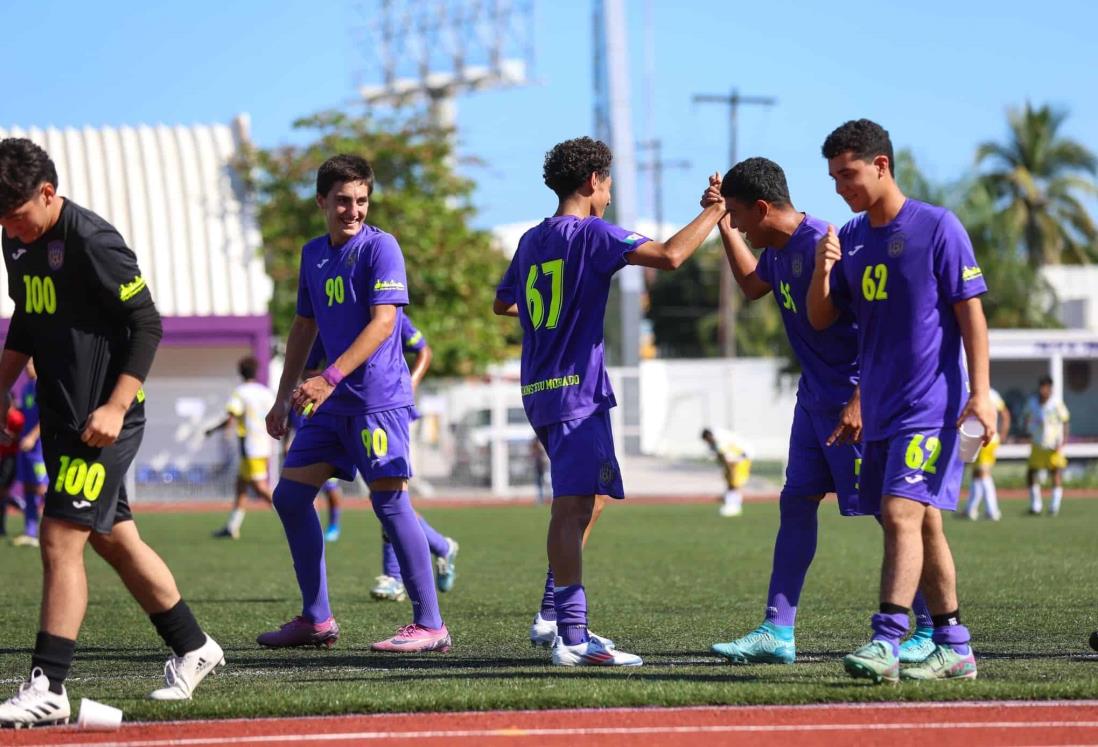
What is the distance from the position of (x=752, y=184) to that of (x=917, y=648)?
6.86ft

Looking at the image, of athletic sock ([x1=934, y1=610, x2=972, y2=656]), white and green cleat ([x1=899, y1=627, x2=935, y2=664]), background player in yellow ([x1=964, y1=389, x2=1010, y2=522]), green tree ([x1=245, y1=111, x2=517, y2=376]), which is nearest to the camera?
athletic sock ([x1=934, y1=610, x2=972, y2=656])

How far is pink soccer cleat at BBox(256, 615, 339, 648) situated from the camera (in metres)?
7.43

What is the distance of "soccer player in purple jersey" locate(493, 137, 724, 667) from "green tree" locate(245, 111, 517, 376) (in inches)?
1135

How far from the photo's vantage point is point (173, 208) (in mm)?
33406

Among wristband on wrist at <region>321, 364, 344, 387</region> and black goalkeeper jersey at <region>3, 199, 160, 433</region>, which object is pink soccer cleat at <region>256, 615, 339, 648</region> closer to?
wristband on wrist at <region>321, 364, 344, 387</region>

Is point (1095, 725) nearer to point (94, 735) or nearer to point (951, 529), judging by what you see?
point (94, 735)

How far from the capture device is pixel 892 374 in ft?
19.0

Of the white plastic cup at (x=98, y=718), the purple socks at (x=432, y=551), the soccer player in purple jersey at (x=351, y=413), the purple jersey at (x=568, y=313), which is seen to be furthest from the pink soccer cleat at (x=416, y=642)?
the purple socks at (x=432, y=551)

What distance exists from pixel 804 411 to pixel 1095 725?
2090 millimetres

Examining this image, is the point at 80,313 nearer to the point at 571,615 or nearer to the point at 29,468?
the point at 571,615

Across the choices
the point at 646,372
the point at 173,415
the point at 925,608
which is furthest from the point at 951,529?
the point at 646,372

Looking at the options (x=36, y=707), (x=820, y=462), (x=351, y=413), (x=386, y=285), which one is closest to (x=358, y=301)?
(x=386, y=285)

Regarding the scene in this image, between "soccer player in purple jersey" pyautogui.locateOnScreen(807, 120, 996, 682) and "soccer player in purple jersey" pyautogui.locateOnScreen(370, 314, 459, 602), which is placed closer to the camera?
"soccer player in purple jersey" pyautogui.locateOnScreen(807, 120, 996, 682)

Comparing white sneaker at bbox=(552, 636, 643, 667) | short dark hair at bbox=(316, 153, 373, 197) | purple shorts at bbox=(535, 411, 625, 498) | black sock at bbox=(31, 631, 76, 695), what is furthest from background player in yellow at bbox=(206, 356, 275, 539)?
black sock at bbox=(31, 631, 76, 695)
